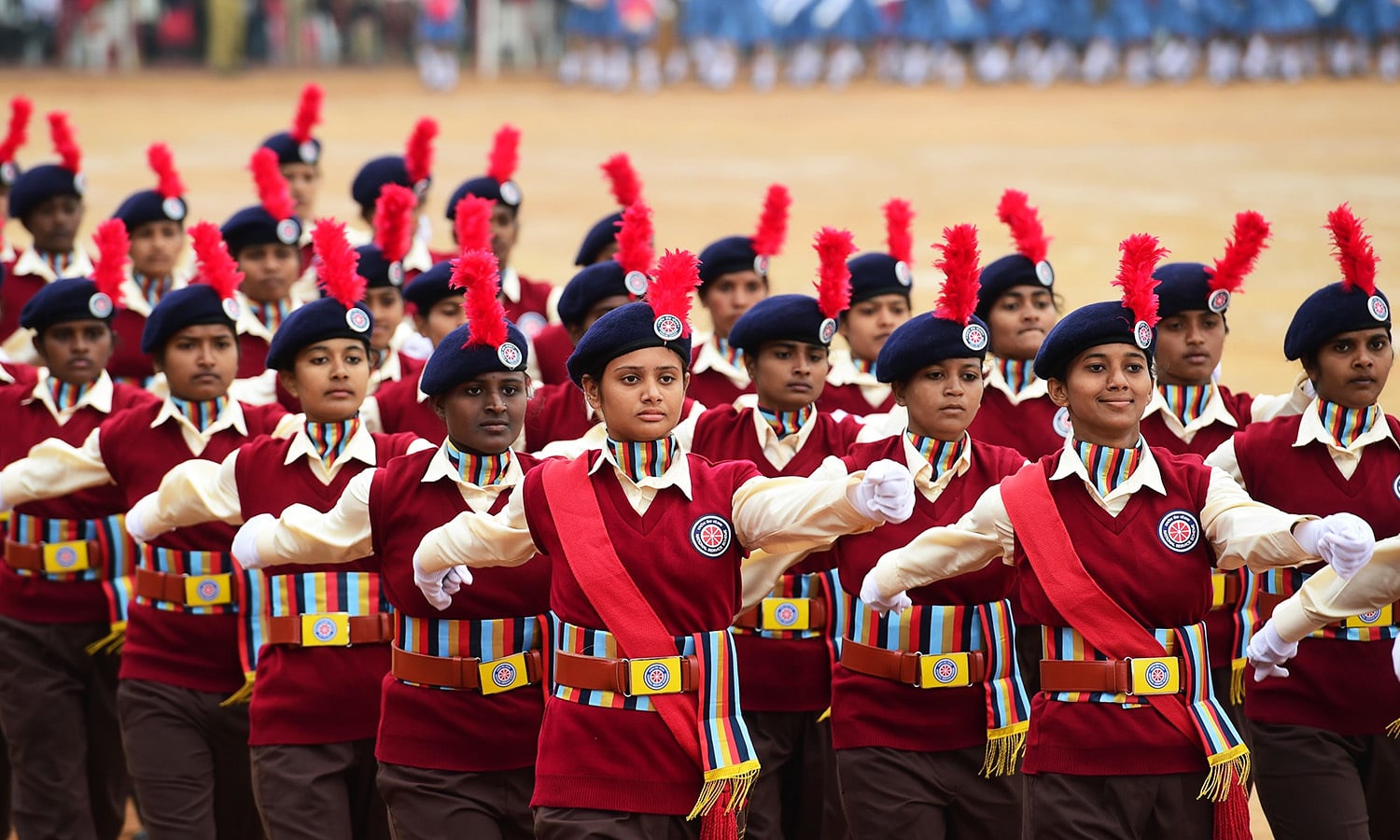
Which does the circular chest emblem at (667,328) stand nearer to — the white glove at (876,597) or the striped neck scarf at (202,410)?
the white glove at (876,597)

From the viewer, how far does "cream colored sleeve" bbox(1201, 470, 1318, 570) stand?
4848 mm

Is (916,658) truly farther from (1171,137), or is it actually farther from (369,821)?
(1171,137)

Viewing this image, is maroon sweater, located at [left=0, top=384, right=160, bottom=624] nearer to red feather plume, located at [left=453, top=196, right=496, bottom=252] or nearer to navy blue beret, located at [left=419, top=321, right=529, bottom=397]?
red feather plume, located at [left=453, top=196, right=496, bottom=252]

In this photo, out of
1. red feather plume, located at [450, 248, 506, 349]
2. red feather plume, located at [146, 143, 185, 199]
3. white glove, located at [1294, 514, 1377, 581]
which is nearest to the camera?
white glove, located at [1294, 514, 1377, 581]

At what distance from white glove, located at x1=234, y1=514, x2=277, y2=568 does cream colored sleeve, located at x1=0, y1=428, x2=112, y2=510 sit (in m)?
1.26

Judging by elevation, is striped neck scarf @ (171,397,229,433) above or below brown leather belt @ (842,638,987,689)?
above

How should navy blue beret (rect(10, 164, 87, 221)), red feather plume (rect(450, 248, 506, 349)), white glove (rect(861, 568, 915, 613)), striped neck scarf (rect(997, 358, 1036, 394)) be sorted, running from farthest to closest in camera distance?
navy blue beret (rect(10, 164, 87, 221))
striped neck scarf (rect(997, 358, 1036, 394))
red feather plume (rect(450, 248, 506, 349))
white glove (rect(861, 568, 915, 613))

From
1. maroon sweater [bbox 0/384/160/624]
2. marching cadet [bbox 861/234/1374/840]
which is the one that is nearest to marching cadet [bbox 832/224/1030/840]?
marching cadet [bbox 861/234/1374/840]

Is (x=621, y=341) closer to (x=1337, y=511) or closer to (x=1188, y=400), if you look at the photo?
(x=1337, y=511)

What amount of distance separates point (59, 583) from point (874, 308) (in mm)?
3104

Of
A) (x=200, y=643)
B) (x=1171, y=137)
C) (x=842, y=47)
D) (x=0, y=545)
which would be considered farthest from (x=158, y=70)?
(x=200, y=643)

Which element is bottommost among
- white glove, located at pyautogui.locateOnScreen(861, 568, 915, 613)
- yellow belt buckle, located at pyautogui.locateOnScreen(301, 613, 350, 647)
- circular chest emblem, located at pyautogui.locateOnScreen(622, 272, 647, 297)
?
yellow belt buckle, located at pyautogui.locateOnScreen(301, 613, 350, 647)

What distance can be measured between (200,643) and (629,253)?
6.82ft

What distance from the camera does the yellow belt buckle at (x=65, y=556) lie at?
739cm
